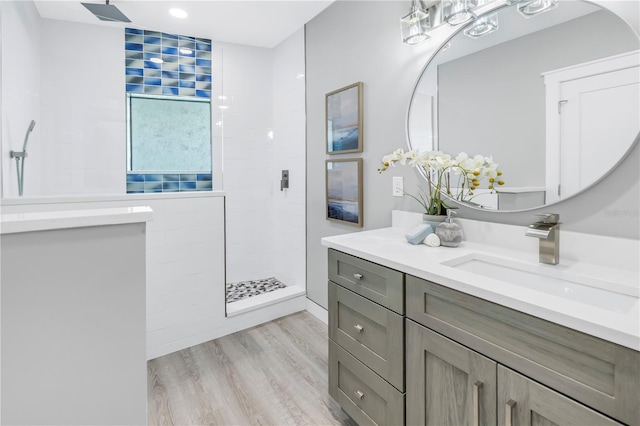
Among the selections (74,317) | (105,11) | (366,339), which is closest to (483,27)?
(366,339)

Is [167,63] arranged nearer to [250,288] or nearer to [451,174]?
[250,288]

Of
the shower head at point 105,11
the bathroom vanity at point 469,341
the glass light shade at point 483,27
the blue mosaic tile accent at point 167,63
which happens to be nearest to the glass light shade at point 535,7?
the glass light shade at point 483,27

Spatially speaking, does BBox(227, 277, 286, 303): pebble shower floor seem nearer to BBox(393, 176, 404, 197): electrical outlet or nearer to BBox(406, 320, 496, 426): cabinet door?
BBox(393, 176, 404, 197): electrical outlet

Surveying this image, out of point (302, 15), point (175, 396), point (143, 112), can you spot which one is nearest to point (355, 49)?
point (302, 15)

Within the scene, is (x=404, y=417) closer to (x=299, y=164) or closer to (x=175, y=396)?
(x=175, y=396)

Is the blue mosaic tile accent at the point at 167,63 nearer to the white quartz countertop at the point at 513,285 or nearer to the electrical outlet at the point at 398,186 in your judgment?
the electrical outlet at the point at 398,186

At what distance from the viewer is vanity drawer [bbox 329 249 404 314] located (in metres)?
1.30

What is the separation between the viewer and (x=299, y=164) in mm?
3201

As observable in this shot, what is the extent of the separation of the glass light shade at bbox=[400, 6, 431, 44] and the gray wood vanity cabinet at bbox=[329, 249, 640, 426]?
1.27 metres

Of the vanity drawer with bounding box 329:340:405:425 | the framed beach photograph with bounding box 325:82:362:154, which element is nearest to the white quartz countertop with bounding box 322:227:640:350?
the vanity drawer with bounding box 329:340:405:425

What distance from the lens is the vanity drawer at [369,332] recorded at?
131cm

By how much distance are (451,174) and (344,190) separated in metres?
0.95

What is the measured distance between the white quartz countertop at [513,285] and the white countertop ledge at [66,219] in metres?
0.91

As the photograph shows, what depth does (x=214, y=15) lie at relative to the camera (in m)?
2.88
